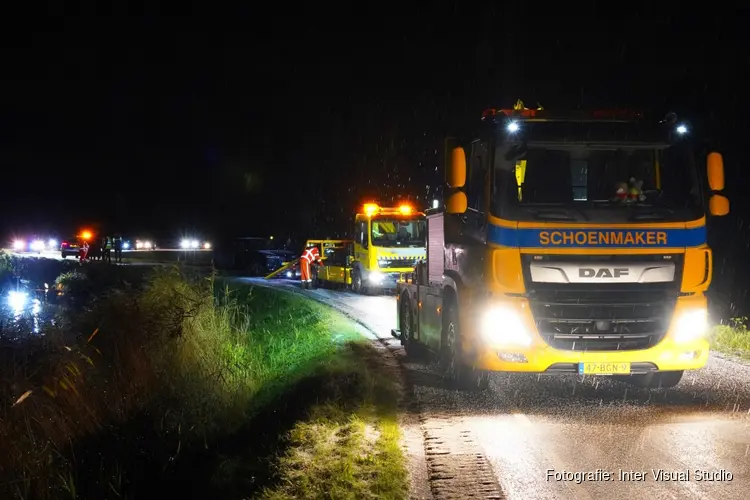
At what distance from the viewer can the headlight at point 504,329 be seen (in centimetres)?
815

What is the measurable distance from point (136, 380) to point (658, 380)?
715 cm

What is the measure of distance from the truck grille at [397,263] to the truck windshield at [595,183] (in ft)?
53.2

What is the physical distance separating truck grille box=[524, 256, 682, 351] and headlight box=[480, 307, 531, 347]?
0.61 feet

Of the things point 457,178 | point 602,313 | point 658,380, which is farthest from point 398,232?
point 602,313

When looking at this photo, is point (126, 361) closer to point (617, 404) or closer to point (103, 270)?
point (617, 404)

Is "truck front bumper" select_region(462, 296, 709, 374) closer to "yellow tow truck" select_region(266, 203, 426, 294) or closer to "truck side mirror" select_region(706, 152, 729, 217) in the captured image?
"truck side mirror" select_region(706, 152, 729, 217)

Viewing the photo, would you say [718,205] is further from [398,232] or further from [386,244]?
[398,232]

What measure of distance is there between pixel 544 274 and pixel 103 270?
1156 inches

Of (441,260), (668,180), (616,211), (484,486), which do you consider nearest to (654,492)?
(484,486)

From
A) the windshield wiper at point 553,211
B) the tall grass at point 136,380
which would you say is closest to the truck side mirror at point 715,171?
the windshield wiper at point 553,211

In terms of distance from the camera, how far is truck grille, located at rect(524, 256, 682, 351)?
26.7 ft

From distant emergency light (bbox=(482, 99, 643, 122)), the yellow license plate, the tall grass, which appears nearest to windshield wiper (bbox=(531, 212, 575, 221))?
distant emergency light (bbox=(482, 99, 643, 122))

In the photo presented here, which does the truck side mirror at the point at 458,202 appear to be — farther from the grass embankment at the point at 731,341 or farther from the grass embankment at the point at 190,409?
the grass embankment at the point at 731,341

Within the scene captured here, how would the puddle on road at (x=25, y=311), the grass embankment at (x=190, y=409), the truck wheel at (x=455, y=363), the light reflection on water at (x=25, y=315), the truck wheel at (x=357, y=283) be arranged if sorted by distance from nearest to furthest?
the grass embankment at (x=190, y=409)
the truck wheel at (x=455, y=363)
the puddle on road at (x=25, y=311)
the light reflection on water at (x=25, y=315)
the truck wheel at (x=357, y=283)
